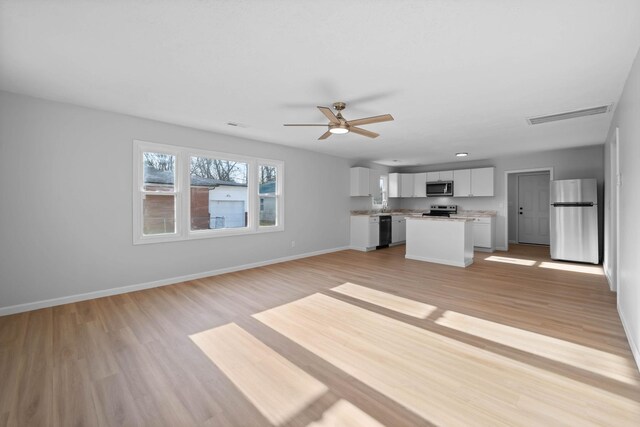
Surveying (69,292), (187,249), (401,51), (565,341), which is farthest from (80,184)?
(565,341)

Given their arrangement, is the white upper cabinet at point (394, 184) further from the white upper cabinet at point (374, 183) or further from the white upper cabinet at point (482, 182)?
the white upper cabinet at point (482, 182)

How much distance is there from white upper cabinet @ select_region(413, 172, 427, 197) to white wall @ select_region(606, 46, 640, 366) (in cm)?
539

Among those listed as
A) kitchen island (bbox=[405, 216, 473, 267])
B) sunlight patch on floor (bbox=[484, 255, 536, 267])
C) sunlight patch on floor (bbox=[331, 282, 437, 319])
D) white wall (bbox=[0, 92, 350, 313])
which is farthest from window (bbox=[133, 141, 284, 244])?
sunlight patch on floor (bbox=[484, 255, 536, 267])

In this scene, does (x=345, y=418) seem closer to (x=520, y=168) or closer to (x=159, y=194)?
(x=159, y=194)

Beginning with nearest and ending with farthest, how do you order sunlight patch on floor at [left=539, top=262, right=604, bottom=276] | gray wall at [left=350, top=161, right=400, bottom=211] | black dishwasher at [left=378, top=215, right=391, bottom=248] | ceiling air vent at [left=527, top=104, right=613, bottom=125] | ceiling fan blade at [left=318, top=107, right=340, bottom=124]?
ceiling fan blade at [left=318, top=107, right=340, bottom=124] → ceiling air vent at [left=527, top=104, right=613, bottom=125] → sunlight patch on floor at [left=539, top=262, right=604, bottom=276] → black dishwasher at [left=378, top=215, right=391, bottom=248] → gray wall at [left=350, top=161, right=400, bottom=211]

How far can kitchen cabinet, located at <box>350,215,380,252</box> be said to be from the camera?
288 inches

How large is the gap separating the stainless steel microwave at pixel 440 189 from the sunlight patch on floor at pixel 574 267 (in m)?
2.95

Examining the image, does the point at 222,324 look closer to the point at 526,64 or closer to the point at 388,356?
the point at 388,356

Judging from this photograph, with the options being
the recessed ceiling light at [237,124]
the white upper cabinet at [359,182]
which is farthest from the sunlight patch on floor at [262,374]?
the white upper cabinet at [359,182]

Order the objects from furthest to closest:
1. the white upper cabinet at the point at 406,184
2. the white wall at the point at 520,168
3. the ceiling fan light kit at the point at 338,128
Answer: the white upper cabinet at the point at 406,184 < the white wall at the point at 520,168 < the ceiling fan light kit at the point at 338,128

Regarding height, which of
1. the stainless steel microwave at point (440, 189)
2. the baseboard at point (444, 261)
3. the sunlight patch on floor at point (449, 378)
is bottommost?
the sunlight patch on floor at point (449, 378)

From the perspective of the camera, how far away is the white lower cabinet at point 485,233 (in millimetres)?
7035

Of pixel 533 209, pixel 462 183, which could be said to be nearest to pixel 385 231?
pixel 462 183

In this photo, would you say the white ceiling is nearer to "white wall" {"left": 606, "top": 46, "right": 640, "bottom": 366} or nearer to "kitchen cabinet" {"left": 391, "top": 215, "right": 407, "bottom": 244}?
"white wall" {"left": 606, "top": 46, "right": 640, "bottom": 366}
